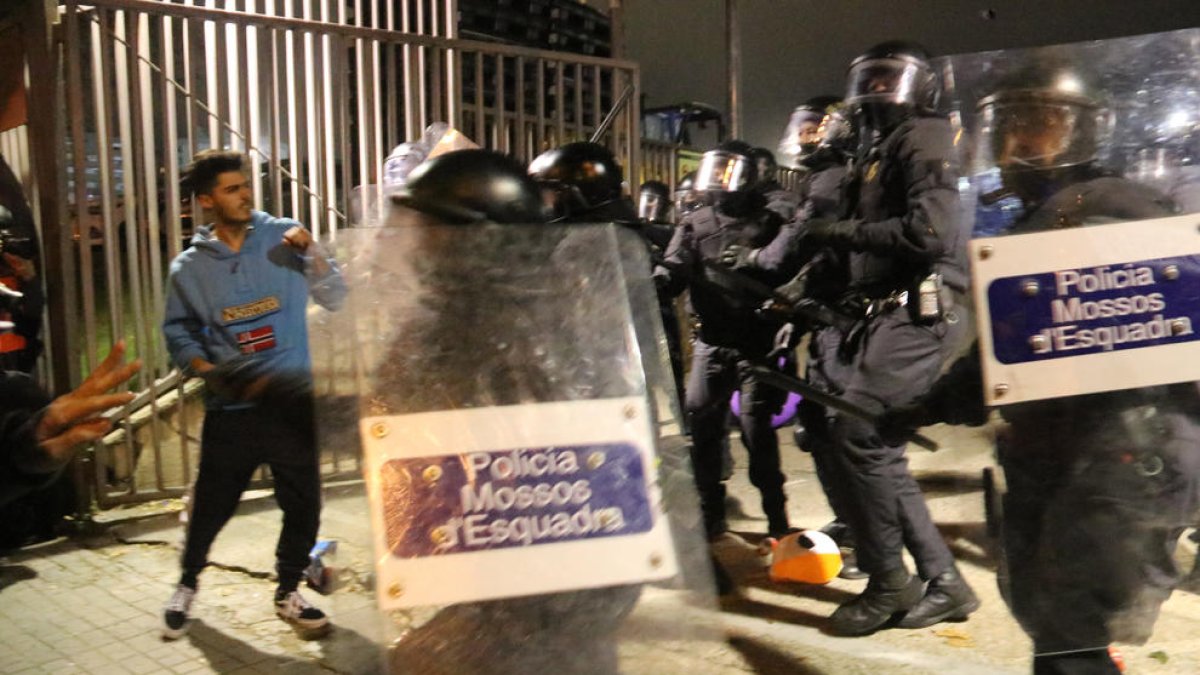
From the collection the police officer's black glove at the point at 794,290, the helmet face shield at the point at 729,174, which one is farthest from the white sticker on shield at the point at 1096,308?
the helmet face shield at the point at 729,174

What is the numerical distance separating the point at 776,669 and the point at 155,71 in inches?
177

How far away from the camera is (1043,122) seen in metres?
2.40

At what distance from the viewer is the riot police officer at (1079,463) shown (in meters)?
2.28

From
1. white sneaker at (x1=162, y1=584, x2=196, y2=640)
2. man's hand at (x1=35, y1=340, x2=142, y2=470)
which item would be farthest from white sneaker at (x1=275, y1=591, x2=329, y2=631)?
man's hand at (x1=35, y1=340, x2=142, y2=470)

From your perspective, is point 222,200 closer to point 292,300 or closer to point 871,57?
point 292,300

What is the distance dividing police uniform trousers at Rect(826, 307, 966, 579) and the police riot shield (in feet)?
3.81

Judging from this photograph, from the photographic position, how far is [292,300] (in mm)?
4047

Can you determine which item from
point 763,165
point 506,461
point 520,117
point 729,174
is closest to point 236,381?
point 506,461

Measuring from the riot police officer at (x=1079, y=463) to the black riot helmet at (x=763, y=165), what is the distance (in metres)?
2.64

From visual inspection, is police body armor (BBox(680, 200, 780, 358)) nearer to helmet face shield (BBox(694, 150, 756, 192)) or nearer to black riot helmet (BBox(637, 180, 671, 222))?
helmet face shield (BBox(694, 150, 756, 192))

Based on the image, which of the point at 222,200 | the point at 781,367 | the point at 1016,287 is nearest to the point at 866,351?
the point at 781,367

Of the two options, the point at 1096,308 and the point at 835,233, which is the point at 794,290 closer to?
the point at 835,233

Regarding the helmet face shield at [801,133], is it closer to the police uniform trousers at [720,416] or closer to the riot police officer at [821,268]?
the riot police officer at [821,268]

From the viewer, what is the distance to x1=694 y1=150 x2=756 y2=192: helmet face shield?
16.4ft
